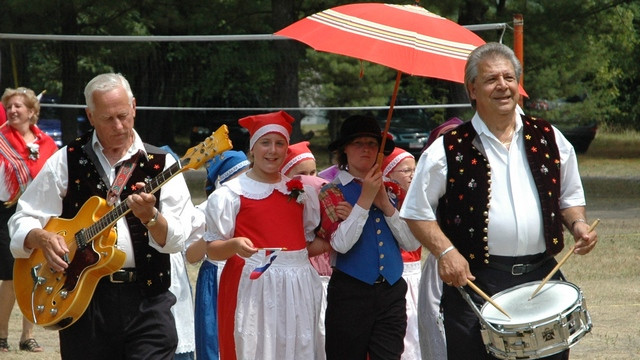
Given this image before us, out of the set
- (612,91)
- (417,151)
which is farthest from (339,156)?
(612,91)

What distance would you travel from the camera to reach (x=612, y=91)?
34.4 metres

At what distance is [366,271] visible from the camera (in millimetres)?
5508

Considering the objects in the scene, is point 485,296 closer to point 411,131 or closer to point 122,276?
point 122,276

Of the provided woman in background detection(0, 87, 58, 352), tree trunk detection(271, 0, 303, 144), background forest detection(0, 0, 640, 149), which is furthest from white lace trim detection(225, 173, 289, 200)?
tree trunk detection(271, 0, 303, 144)

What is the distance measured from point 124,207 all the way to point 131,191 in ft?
0.45

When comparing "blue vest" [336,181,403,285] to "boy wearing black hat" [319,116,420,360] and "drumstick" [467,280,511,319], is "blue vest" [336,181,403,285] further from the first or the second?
"drumstick" [467,280,511,319]

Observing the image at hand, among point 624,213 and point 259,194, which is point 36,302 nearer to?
point 259,194

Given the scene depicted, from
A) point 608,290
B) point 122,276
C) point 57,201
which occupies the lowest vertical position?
point 608,290

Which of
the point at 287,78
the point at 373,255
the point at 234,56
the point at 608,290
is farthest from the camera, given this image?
the point at 234,56

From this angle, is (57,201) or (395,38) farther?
(395,38)

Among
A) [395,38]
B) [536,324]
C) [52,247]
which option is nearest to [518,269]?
[536,324]

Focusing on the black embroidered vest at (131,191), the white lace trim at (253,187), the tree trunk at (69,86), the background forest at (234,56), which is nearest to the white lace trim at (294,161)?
Result: the white lace trim at (253,187)

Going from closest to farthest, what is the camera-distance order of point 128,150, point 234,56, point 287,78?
1. point 128,150
2. point 287,78
3. point 234,56

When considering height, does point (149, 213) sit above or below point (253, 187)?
above
